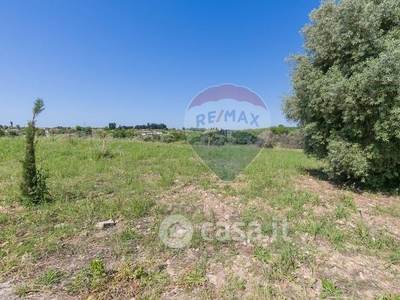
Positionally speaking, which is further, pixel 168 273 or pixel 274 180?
pixel 274 180

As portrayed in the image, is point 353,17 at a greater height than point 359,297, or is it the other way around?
point 353,17

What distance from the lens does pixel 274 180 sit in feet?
16.2

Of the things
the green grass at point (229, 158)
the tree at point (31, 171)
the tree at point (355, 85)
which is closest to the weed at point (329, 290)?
the tree at point (355, 85)

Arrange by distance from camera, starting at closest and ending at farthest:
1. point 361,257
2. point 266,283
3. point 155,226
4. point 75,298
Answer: point 75,298
point 266,283
point 361,257
point 155,226

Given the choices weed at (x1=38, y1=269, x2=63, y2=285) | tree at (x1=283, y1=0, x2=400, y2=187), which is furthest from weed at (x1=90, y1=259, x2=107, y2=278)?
tree at (x1=283, y1=0, x2=400, y2=187)

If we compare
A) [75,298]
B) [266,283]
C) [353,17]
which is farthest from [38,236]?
[353,17]

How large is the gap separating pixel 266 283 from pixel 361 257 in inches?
51.7

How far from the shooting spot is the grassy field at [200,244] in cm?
184

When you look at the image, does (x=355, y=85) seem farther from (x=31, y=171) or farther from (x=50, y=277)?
(x=31, y=171)

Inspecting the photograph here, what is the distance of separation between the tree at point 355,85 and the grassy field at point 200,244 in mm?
866

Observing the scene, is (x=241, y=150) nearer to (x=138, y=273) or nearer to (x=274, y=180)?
(x=274, y=180)

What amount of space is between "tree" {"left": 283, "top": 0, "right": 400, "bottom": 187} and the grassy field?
866mm

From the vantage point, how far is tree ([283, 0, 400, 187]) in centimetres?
352

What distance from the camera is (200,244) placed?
2.50m
